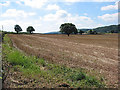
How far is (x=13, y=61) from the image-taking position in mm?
7465

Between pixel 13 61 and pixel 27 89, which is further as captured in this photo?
pixel 13 61

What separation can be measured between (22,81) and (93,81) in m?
3.31

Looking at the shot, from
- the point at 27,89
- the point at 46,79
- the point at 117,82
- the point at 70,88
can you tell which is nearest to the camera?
the point at 27,89

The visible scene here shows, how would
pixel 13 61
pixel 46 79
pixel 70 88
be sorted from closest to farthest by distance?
pixel 70 88 < pixel 46 79 < pixel 13 61

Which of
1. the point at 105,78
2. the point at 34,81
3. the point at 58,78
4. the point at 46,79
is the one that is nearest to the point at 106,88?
the point at 105,78

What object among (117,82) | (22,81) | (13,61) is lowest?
(117,82)

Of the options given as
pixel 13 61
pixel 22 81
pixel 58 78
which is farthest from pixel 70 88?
pixel 13 61

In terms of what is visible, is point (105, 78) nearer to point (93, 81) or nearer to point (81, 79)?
point (93, 81)

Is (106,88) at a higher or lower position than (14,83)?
lower

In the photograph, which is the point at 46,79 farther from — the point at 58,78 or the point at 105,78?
the point at 105,78

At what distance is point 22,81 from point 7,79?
63 cm

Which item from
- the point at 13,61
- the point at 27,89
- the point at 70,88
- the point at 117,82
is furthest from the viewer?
the point at 13,61

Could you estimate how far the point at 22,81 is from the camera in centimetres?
536

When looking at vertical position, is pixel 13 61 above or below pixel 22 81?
above
